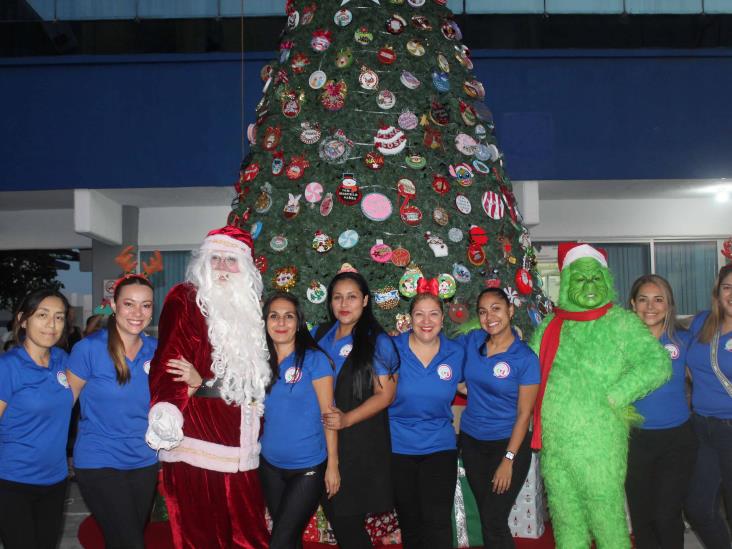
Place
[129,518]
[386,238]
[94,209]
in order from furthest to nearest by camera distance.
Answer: [94,209] < [386,238] < [129,518]

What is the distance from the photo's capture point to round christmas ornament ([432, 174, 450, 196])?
13.8 feet

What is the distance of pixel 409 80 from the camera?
4.31 metres

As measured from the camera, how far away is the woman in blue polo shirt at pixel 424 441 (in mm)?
3287

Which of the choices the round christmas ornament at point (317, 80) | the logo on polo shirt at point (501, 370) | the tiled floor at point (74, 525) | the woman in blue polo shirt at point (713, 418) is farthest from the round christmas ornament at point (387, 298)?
the tiled floor at point (74, 525)

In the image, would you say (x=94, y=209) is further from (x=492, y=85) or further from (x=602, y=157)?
(x=602, y=157)

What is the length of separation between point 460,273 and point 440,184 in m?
0.56

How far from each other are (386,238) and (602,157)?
5874mm

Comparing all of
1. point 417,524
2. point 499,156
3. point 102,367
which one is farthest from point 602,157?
point 102,367

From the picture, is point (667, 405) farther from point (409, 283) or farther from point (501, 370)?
point (409, 283)

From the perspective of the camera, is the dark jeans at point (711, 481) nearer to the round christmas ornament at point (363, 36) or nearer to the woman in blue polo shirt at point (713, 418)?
the woman in blue polo shirt at point (713, 418)

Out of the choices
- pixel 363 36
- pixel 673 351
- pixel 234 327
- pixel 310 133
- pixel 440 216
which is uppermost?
pixel 363 36

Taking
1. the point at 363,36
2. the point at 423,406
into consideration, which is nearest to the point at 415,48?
the point at 363,36

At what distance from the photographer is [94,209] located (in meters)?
8.91

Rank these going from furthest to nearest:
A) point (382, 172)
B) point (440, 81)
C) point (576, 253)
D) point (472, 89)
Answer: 1. point (472, 89)
2. point (440, 81)
3. point (382, 172)
4. point (576, 253)
